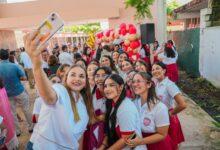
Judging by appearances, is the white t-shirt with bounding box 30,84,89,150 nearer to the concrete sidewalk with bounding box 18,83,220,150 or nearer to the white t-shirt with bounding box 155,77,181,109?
the white t-shirt with bounding box 155,77,181,109

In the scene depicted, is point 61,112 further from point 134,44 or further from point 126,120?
point 134,44

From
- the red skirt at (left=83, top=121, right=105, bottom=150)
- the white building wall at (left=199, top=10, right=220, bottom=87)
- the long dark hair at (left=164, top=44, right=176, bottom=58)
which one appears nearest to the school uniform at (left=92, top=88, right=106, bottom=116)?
the red skirt at (left=83, top=121, right=105, bottom=150)

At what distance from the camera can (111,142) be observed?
9.14 feet

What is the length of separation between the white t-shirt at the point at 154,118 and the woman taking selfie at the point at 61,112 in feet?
1.85

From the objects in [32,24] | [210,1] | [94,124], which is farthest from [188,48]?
[94,124]

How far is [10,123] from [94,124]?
199 cm

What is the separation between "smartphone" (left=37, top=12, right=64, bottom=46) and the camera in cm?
199

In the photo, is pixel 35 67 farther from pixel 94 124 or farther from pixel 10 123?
pixel 10 123

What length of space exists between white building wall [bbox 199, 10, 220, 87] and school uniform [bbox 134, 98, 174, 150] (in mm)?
7188

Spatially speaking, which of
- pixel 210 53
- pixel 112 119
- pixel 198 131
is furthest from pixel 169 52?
pixel 112 119

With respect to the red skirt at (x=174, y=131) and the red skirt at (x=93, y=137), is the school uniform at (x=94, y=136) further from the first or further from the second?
the red skirt at (x=174, y=131)

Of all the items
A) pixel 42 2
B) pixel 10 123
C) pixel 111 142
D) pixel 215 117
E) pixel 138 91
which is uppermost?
pixel 42 2

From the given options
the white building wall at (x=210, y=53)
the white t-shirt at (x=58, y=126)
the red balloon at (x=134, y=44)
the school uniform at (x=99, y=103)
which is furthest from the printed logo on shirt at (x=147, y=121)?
the red balloon at (x=134, y=44)

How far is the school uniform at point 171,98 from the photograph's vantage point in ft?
11.3
